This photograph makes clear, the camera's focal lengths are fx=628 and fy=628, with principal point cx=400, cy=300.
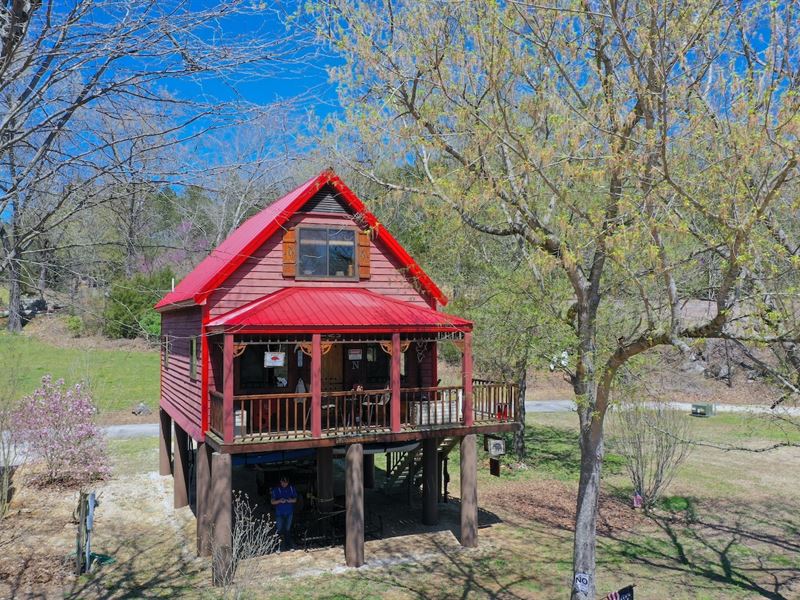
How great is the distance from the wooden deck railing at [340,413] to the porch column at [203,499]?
1.03 metres

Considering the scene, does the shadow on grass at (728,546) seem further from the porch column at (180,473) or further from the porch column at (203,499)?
the porch column at (180,473)

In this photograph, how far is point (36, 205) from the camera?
17.4ft

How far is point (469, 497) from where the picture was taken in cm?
1407

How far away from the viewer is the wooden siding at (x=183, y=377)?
14089 millimetres

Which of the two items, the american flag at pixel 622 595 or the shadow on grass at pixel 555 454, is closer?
the american flag at pixel 622 595

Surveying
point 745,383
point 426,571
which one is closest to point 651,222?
point 426,571

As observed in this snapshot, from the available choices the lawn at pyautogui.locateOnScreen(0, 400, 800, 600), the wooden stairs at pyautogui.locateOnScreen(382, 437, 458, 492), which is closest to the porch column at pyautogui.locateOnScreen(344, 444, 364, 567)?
the lawn at pyautogui.locateOnScreen(0, 400, 800, 600)

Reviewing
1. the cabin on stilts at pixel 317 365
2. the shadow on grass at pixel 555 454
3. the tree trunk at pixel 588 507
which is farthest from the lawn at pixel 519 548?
the tree trunk at pixel 588 507

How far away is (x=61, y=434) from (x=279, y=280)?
905cm

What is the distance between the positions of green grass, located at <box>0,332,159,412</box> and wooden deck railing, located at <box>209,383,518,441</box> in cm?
1847

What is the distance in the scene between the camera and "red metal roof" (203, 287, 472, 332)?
40.7 feet

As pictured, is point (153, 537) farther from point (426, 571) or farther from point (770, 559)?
point (770, 559)

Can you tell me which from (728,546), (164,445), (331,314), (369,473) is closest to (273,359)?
(331,314)

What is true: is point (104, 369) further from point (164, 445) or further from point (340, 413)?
point (340, 413)
